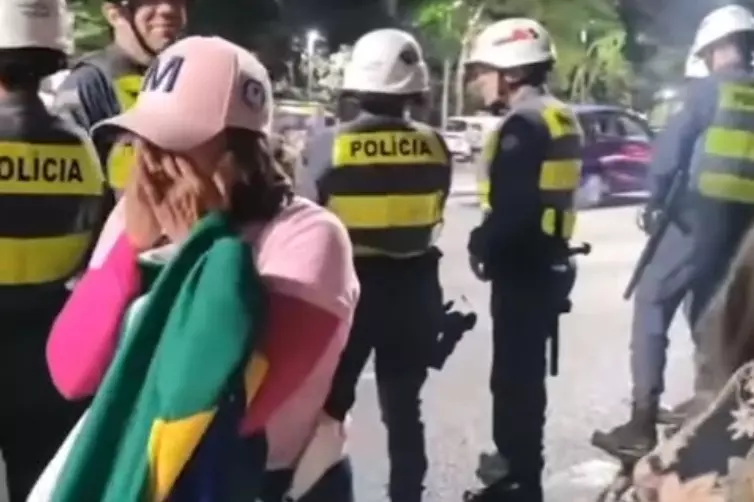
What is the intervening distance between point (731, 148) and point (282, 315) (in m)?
1.07

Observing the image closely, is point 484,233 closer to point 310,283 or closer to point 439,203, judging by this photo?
point 439,203

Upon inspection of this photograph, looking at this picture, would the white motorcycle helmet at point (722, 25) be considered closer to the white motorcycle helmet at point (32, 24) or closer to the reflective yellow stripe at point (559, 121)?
the reflective yellow stripe at point (559, 121)

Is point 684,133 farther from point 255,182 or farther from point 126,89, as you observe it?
point 255,182

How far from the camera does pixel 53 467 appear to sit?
154cm

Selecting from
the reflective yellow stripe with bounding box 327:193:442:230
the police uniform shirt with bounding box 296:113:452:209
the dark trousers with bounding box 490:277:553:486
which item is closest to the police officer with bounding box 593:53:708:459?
the dark trousers with bounding box 490:277:553:486

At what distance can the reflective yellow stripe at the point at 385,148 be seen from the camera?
2.15 metres

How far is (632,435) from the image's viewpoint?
2.32 meters

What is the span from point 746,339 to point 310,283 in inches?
21.1

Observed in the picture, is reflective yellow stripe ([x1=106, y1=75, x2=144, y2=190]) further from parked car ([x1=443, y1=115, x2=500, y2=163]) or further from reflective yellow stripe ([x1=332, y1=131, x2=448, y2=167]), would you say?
parked car ([x1=443, y1=115, x2=500, y2=163])

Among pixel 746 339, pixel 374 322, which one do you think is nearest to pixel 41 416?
pixel 374 322

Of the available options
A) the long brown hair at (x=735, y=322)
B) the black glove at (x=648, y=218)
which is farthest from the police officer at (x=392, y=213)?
the long brown hair at (x=735, y=322)

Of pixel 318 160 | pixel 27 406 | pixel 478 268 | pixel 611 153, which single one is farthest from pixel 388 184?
pixel 27 406

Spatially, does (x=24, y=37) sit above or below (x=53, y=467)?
above

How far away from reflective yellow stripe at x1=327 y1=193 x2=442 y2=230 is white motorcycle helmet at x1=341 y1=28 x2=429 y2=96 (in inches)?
6.5
